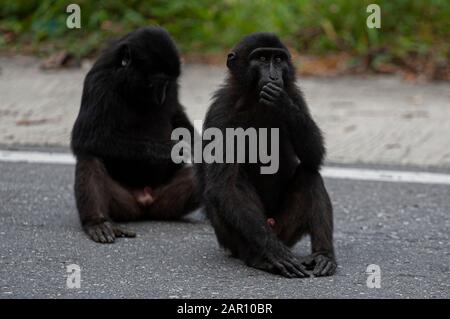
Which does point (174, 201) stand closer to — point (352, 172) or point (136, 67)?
point (136, 67)

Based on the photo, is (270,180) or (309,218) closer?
(309,218)

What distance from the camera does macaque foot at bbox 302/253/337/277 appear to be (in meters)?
6.37

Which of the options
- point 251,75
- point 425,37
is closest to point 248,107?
point 251,75

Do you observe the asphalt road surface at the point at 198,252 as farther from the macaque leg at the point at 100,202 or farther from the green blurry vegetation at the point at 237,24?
the green blurry vegetation at the point at 237,24

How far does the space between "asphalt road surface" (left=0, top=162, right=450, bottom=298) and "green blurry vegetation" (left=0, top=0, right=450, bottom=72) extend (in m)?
3.65

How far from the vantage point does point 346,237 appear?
7.52 meters

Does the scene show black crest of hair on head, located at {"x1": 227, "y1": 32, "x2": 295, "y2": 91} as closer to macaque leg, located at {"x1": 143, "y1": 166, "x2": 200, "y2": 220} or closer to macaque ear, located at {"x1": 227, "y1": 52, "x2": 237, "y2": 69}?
macaque ear, located at {"x1": 227, "y1": 52, "x2": 237, "y2": 69}

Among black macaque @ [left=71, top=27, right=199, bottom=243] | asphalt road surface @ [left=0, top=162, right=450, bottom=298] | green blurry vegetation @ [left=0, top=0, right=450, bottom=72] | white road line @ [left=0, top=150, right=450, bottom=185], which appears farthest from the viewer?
green blurry vegetation @ [left=0, top=0, right=450, bottom=72]

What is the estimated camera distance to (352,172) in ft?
31.4

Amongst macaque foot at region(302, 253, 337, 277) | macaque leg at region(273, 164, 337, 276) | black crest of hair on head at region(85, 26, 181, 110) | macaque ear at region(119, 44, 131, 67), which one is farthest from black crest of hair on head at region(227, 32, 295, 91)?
macaque ear at region(119, 44, 131, 67)

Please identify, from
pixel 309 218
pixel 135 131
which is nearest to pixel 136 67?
pixel 135 131

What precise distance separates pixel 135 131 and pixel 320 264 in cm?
222

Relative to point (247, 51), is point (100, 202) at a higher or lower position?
lower
